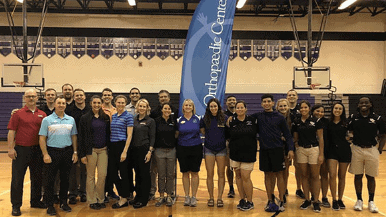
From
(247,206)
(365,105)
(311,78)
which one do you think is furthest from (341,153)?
(311,78)

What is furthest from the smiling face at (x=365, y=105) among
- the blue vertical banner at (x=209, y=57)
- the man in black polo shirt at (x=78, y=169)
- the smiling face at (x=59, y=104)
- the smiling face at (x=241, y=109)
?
the smiling face at (x=59, y=104)

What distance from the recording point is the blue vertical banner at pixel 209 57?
602cm

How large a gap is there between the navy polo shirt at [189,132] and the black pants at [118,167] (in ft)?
2.86

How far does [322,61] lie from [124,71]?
29.6ft

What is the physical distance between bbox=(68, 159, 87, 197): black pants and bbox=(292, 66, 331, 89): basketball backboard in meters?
8.21

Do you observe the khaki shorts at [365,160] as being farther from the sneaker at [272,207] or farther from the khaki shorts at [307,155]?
the sneaker at [272,207]

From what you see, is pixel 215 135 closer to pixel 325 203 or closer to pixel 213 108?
pixel 213 108

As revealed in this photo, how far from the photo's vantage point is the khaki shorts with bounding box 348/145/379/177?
4641mm

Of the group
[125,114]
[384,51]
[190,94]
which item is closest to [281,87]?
[384,51]

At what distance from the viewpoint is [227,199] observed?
542 cm

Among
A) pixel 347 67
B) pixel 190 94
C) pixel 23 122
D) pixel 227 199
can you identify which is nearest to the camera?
pixel 23 122

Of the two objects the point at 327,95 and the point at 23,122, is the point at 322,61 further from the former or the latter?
the point at 23,122

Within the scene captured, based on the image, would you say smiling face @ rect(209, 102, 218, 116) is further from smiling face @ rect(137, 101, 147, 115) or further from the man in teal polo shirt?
the man in teal polo shirt

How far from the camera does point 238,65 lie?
14.6m
